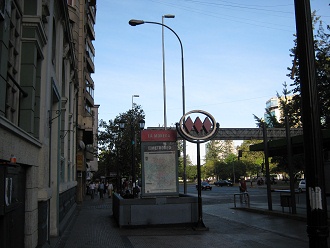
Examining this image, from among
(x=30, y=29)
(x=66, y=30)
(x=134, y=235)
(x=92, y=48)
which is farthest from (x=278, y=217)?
(x=92, y=48)

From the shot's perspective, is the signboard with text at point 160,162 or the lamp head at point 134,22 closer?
the signboard with text at point 160,162

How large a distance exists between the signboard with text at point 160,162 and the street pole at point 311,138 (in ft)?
29.5

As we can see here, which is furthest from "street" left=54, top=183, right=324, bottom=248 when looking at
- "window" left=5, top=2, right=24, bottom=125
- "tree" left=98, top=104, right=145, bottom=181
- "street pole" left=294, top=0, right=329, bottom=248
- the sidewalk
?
"tree" left=98, top=104, right=145, bottom=181

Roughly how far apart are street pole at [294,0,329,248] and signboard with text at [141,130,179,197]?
900 centimetres

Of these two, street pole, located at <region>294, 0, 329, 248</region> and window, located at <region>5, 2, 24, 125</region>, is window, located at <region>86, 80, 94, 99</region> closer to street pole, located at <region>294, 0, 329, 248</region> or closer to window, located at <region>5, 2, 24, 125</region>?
window, located at <region>5, 2, 24, 125</region>

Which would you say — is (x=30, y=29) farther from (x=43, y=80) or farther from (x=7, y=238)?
(x=7, y=238)

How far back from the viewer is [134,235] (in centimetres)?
1187

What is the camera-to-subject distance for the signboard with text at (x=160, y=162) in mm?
13898

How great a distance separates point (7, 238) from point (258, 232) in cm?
873

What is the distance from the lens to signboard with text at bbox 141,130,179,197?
547 inches

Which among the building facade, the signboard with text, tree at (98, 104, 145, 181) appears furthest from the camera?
tree at (98, 104, 145, 181)

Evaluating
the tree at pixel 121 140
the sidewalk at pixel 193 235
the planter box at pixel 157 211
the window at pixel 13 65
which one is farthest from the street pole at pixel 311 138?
the tree at pixel 121 140

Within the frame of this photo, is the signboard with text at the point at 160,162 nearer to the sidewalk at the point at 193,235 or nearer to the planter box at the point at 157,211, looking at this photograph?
the planter box at the point at 157,211

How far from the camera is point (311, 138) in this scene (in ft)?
16.9
